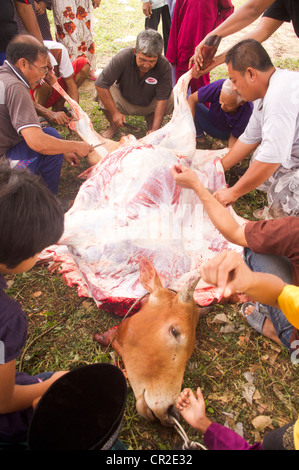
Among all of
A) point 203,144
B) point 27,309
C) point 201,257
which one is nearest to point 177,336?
point 201,257

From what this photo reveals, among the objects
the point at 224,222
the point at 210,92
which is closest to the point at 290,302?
the point at 224,222

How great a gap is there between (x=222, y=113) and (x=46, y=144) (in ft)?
6.86

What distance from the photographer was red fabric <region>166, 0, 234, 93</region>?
4.14 m

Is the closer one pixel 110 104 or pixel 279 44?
pixel 110 104

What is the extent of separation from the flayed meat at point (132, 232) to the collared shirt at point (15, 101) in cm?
71

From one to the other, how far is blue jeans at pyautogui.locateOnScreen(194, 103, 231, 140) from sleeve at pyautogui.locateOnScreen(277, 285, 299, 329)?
296 centimetres

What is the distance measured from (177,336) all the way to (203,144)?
124 inches

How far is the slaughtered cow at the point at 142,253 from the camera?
2059 millimetres

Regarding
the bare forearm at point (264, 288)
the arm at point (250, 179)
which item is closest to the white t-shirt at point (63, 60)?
the arm at point (250, 179)

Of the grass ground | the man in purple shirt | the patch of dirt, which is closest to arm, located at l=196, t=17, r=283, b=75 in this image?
the man in purple shirt

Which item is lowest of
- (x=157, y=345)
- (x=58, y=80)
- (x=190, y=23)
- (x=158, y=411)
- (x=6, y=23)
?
(x=158, y=411)

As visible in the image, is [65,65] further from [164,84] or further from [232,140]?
[232,140]

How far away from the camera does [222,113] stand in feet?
12.9

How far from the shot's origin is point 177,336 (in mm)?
2039
